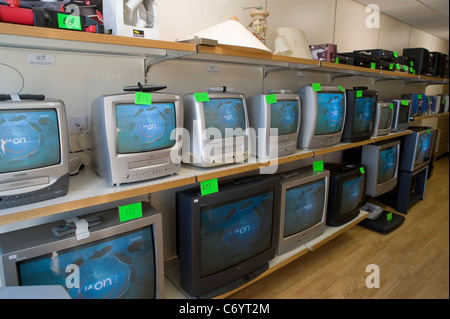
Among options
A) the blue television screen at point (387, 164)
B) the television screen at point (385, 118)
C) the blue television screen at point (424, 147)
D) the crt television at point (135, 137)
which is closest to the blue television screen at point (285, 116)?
the crt television at point (135, 137)

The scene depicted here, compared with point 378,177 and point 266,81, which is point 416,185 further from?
point 266,81

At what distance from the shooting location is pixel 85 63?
1.46 metres

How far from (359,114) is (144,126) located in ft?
6.36

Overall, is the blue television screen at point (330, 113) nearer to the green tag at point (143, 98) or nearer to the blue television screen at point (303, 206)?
the blue television screen at point (303, 206)

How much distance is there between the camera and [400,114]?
3178 millimetres

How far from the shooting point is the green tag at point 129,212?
1273 millimetres

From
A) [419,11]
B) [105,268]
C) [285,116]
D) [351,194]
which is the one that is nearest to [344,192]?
[351,194]

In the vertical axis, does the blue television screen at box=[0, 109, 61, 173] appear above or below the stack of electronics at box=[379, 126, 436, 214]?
above

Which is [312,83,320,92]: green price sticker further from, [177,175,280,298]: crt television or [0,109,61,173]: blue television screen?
[0,109,61,173]: blue television screen

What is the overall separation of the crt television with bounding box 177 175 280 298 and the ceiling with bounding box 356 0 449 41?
2.71 meters

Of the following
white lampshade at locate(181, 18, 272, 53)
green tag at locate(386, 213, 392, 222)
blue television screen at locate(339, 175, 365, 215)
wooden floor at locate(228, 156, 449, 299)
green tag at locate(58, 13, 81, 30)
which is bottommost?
wooden floor at locate(228, 156, 449, 299)

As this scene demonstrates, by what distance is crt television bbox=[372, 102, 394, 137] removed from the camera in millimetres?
2727

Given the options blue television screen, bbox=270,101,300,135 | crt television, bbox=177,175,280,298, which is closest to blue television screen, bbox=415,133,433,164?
blue television screen, bbox=270,101,300,135
